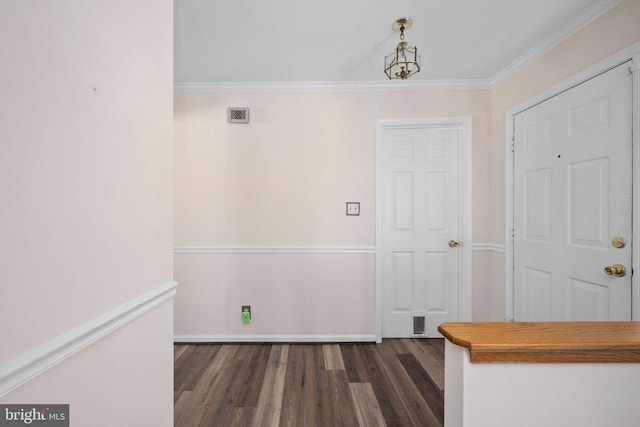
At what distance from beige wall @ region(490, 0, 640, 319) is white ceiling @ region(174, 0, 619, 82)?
9 centimetres

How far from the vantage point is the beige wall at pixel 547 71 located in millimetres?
1463

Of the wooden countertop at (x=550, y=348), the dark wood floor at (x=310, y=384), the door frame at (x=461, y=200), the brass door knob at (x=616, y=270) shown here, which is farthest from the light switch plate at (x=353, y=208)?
the wooden countertop at (x=550, y=348)

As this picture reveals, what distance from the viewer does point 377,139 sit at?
2.52 meters

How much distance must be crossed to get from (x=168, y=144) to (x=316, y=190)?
1566mm

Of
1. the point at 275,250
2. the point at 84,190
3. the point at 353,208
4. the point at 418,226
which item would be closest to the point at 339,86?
the point at 353,208

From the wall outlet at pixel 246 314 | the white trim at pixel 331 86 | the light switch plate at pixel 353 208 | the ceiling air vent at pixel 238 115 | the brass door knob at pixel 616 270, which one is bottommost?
the wall outlet at pixel 246 314

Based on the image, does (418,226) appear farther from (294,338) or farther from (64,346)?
(64,346)

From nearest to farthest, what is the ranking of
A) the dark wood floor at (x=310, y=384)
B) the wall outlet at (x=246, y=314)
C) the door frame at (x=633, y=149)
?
the door frame at (x=633, y=149) → the dark wood floor at (x=310, y=384) → the wall outlet at (x=246, y=314)

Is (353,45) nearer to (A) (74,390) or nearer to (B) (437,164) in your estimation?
(B) (437,164)

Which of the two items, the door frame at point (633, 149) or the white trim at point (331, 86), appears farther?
the white trim at point (331, 86)

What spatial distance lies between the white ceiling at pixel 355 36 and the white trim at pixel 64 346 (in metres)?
1.79

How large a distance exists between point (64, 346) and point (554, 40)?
306 centimetres

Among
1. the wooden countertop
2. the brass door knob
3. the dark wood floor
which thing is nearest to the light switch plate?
the dark wood floor

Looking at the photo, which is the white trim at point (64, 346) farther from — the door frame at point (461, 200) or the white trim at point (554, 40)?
the white trim at point (554, 40)
